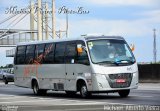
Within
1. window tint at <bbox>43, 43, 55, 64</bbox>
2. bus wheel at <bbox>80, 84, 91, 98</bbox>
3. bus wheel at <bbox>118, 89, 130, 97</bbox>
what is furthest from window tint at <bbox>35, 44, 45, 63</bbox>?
bus wheel at <bbox>118, 89, 130, 97</bbox>

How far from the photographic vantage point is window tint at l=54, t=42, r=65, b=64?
27.4 metres

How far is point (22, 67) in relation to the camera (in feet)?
105

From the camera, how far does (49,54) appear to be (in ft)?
94.5

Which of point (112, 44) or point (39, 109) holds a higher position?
point (112, 44)

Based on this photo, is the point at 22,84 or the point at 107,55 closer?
the point at 107,55

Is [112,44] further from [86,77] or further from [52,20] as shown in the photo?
[52,20]

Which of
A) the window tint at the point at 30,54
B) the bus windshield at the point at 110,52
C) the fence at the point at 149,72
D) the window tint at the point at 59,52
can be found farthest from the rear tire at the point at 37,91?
the fence at the point at 149,72

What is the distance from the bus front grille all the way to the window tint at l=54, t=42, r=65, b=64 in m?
3.57

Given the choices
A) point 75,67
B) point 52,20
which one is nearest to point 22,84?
point 75,67

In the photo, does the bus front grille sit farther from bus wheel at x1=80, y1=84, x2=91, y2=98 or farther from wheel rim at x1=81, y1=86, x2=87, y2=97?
wheel rim at x1=81, y1=86, x2=87, y2=97

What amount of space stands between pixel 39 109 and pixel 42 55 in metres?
10.4

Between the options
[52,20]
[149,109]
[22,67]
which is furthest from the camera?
[52,20]

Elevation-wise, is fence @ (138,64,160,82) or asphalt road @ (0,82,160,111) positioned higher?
fence @ (138,64,160,82)

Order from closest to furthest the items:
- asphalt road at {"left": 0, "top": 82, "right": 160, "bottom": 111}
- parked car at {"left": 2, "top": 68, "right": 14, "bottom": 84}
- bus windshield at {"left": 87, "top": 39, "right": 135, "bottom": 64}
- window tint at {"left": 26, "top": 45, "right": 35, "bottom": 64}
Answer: asphalt road at {"left": 0, "top": 82, "right": 160, "bottom": 111}, bus windshield at {"left": 87, "top": 39, "right": 135, "bottom": 64}, window tint at {"left": 26, "top": 45, "right": 35, "bottom": 64}, parked car at {"left": 2, "top": 68, "right": 14, "bottom": 84}
